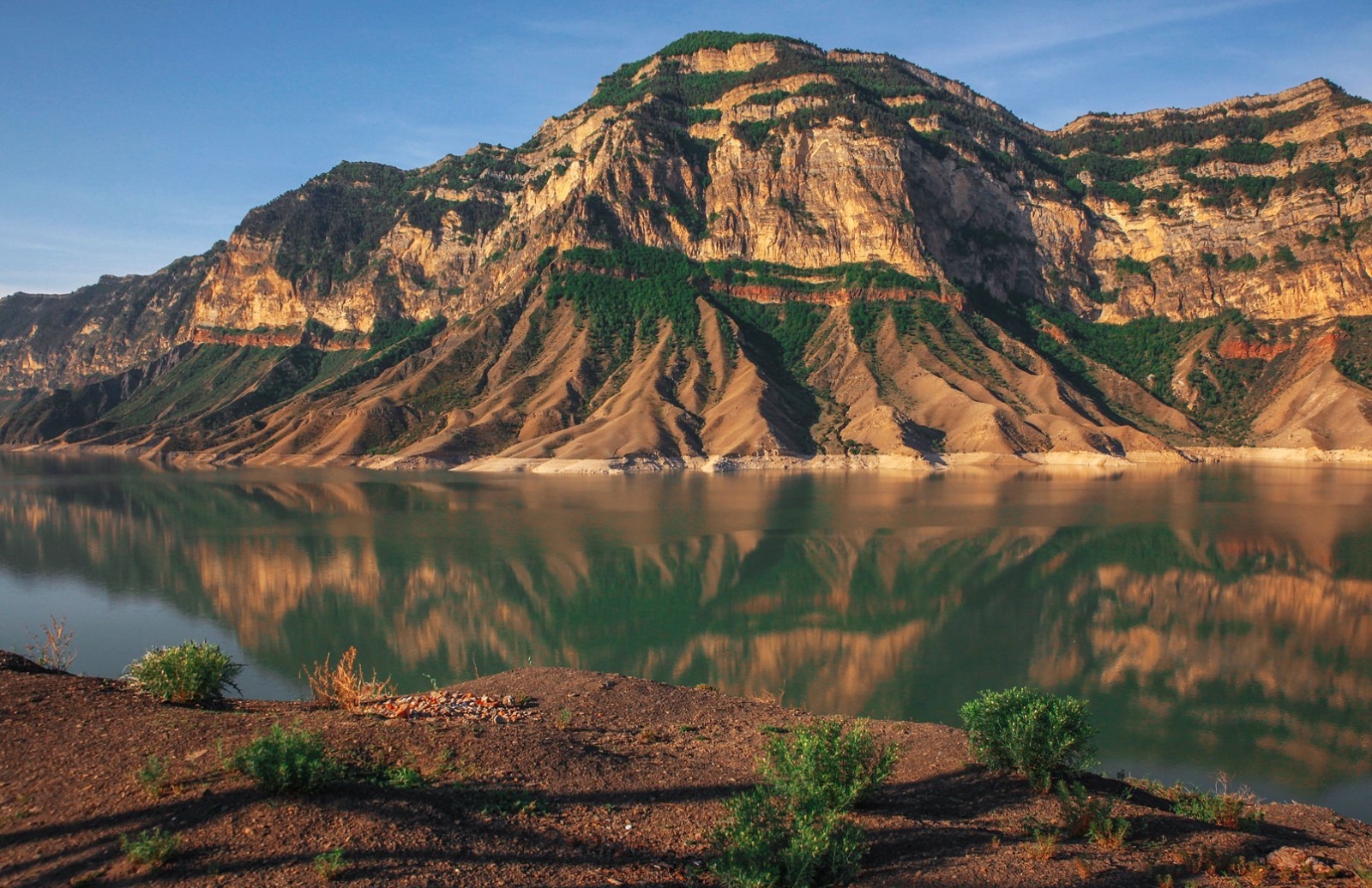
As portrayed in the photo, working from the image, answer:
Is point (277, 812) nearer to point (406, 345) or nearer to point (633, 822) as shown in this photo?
point (633, 822)

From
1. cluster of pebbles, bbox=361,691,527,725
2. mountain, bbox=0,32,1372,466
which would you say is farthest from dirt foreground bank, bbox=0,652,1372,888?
mountain, bbox=0,32,1372,466

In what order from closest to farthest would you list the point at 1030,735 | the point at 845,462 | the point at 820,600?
the point at 1030,735 < the point at 820,600 < the point at 845,462

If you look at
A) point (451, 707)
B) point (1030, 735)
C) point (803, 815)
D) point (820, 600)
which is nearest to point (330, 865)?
point (803, 815)

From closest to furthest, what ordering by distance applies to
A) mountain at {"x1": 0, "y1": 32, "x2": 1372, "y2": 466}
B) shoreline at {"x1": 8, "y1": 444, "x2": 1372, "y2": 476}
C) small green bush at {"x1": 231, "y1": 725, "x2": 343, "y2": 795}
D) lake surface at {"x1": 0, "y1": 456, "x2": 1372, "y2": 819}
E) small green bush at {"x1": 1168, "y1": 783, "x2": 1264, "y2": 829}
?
small green bush at {"x1": 231, "y1": 725, "x2": 343, "y2": 795}, small green bush at {"x1": 1168, "y1": 783, "x2": 1264, "y2": 829}, lake surface at {"x1": 0, "y1": 456, "x2": 1372, "y2": 819}, shoreline at {"x1": 8, "y1": 444, "x2": 1372, "y2": 476}, mountain at {"x1": 0, "y1": 32, "x2": 1372, "y2": 466}

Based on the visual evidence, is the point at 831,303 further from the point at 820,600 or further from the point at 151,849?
the point at 151,849

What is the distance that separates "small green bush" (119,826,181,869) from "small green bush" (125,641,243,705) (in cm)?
459

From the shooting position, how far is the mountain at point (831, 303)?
11869 centimetres

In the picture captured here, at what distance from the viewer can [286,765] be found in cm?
833

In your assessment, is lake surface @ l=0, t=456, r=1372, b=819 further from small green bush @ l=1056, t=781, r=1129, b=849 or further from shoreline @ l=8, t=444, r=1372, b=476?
shoreline @ l=8, t=444, r=1372, b=476

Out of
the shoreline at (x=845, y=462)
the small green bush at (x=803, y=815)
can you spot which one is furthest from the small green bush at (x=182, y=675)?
the shoreline at (x=845, y=462)

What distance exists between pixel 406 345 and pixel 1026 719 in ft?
540

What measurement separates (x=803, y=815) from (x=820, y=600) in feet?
86.6

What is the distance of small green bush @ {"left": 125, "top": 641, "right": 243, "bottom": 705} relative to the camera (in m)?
11.9

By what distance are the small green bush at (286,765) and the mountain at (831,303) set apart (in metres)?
93.7
